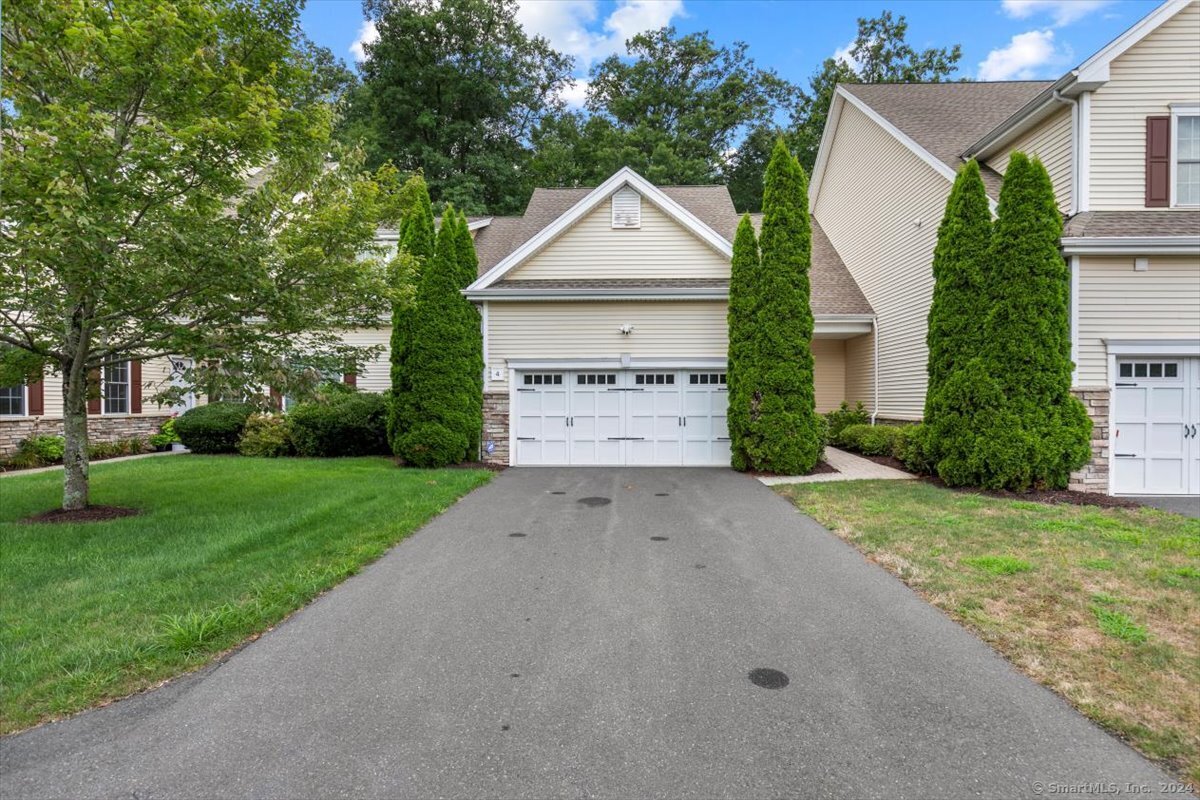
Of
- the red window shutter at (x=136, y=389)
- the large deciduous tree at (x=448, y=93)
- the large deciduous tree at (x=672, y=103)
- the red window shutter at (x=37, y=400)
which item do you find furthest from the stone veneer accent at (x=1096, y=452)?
the large deciduous tree at (x=448, y=93)

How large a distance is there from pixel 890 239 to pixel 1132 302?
211 inches

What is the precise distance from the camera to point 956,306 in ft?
30.0

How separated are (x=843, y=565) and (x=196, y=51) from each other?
28.6ft

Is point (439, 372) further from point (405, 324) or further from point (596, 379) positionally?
point (596, 379)

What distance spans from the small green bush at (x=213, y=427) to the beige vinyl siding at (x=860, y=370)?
50.3 feet

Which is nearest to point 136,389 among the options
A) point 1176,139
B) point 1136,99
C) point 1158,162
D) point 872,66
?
point 1136,99

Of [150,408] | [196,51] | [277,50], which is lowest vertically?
[150,408]

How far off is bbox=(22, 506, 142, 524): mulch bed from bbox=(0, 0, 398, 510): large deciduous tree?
19 cm

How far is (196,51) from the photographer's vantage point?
618 cm

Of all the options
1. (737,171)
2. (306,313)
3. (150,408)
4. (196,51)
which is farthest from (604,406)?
(737,171)

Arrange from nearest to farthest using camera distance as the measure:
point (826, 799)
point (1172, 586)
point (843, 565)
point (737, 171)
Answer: point (826, 799), point (1172, 586), point (843, 565), point (737, 171)

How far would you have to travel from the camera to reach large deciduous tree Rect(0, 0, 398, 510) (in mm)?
5578

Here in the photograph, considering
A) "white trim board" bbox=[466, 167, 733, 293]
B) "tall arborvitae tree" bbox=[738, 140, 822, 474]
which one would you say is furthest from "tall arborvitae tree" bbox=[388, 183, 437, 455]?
"tall arborvitae tree" bbox=[738, 140, 822, 474]

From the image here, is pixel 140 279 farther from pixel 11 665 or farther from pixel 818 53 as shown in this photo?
pixel 818 53
